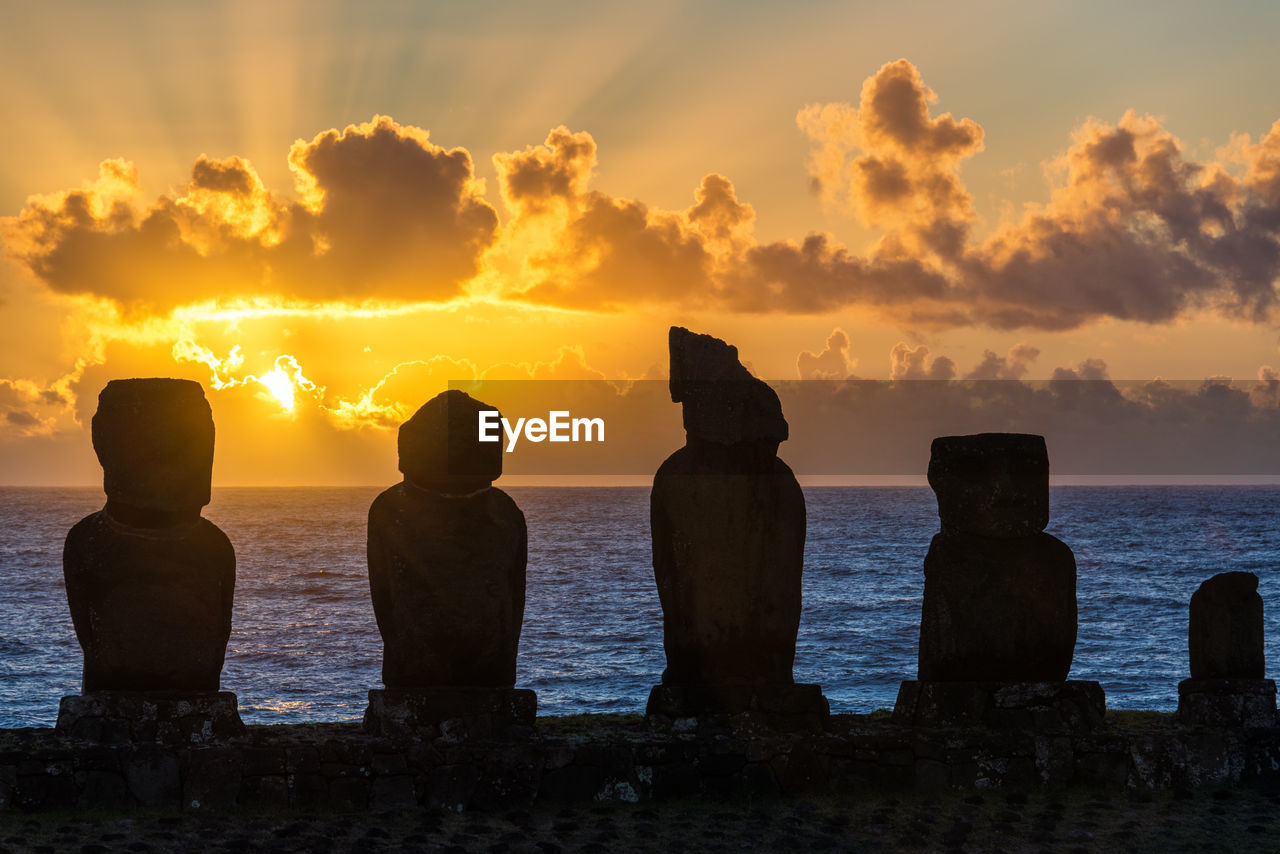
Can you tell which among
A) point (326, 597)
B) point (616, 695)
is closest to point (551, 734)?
point (616, 695)

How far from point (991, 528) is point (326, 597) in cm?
4355

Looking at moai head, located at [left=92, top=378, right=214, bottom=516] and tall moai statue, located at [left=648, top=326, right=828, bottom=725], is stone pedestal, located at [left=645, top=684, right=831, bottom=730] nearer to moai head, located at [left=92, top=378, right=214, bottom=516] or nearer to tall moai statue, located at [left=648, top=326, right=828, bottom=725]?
tall moai statue, located at [left=648, top=326, right=828, bottom=725]

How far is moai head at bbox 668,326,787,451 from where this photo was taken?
12.9 meters

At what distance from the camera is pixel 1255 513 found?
13375cm

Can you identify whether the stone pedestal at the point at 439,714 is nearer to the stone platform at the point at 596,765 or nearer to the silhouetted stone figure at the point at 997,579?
the stone platform at the point at 596,765

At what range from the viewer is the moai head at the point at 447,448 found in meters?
12.5

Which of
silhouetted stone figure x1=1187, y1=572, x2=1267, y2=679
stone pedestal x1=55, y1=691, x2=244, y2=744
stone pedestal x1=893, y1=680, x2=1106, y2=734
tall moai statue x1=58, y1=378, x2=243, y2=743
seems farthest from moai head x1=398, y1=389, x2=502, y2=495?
silhouetted stone figure x1=1187, y1=572, x2=1267, y2=679

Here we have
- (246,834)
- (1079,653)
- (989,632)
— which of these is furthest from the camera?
(1079,653)

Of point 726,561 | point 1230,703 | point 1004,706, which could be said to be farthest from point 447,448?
point 1230,703

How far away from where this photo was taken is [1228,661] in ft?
47.0

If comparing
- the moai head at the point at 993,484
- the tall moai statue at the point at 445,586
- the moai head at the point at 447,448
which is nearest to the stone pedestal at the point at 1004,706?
the moai head at the point at 993,484

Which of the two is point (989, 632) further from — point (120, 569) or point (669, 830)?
point (120, 569)

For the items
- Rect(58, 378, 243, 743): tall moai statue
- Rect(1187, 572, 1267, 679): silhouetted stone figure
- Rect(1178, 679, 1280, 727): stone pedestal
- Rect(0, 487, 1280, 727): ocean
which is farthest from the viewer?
Rect(0, 487, 1280, 727): ocean

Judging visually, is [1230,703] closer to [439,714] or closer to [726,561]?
[726,561]
